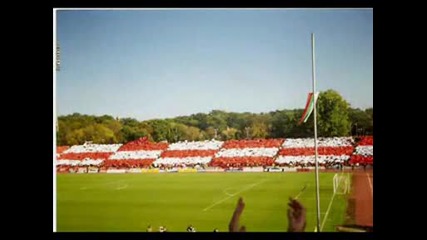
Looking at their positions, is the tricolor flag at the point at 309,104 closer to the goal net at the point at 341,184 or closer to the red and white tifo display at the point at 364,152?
the red and white tifo display at the point at 364,152

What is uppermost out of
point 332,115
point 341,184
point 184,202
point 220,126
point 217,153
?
point 332,115

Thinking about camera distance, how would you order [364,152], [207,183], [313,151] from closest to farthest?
[364,152] → [313,151] → [207,183]

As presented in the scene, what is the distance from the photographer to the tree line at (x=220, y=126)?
616 cm

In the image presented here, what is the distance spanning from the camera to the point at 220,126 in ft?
20.8

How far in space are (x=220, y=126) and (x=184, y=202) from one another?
93 cm

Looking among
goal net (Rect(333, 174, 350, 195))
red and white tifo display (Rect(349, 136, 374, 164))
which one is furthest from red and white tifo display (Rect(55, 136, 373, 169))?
goal net (Rect(333, 174, 350, 195))

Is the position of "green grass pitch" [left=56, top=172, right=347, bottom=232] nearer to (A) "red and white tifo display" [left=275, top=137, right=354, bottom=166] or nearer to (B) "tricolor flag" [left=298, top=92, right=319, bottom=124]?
(A) "red and white tifo display" [left=275, top=137, right=354, bottom=166]

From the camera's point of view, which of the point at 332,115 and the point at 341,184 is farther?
the point at 341,184

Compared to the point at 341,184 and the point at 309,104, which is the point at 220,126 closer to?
the point at 309,104

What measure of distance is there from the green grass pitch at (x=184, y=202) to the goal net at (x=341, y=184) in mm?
58

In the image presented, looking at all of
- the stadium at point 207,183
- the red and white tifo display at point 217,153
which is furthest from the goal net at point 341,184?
the red and white tifo display at point 217,153

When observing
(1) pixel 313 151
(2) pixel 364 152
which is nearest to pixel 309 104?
(1) pixel 313 151

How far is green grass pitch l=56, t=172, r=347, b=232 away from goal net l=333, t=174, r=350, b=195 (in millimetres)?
58
